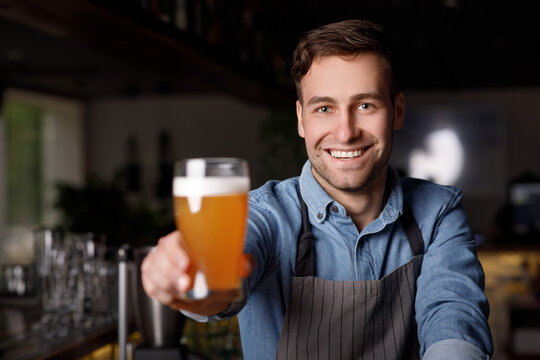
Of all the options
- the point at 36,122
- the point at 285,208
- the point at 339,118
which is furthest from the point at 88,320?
the point at 36,122

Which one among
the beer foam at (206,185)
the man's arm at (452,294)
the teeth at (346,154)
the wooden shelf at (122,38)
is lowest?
the man's arm at (452,294)

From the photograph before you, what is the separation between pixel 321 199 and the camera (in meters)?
1.39

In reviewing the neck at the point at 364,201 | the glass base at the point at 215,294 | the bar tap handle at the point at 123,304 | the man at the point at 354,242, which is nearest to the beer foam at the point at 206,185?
the glass base at the point at 215,294

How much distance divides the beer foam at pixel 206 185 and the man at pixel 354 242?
0.38 metres

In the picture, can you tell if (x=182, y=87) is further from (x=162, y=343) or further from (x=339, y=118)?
(x=339, y=118)

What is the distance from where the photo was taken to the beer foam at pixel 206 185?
2.65 ft

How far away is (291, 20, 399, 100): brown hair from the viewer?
49.8 inches

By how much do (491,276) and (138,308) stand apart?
180 inches

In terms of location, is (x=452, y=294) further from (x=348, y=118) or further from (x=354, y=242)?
(x=348, y=118)

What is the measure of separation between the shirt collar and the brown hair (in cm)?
21

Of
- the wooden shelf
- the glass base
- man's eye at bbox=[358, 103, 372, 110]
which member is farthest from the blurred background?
the glass base

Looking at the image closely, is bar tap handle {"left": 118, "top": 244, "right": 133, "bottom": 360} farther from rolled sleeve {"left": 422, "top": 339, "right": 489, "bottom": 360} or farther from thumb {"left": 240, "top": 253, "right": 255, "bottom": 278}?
thumb {"left": 240, "top": 253, "right": 255, "bottom": 278}

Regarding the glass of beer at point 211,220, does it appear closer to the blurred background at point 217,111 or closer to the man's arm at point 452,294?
the man's arm at point 452,294

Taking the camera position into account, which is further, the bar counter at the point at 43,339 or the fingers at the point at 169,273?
the bar counter at the point at 43,339
